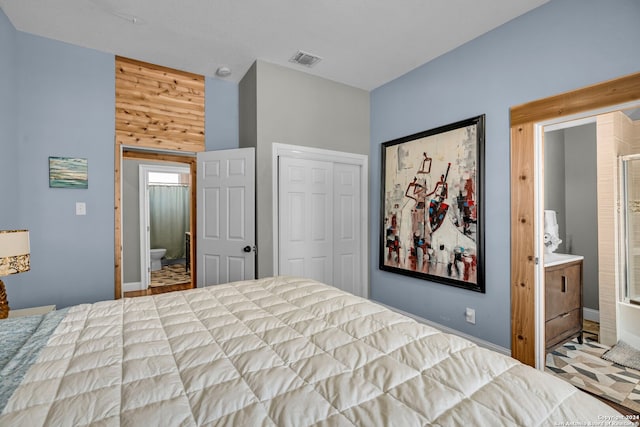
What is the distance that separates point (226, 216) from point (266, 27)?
1.85 m

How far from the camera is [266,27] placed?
2645mm

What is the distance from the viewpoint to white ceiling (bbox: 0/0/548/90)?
235cm

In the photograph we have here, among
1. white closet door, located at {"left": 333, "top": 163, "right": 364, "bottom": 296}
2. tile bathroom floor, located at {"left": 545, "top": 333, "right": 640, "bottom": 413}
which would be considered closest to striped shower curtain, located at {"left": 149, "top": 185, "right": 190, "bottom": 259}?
white closet door, located at {"left": 333, "top": 163, "right": 364, "bottom": 296}

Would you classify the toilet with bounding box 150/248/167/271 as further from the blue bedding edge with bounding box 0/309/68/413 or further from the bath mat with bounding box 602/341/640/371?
the bath mat with bounding box 602/341/640/371

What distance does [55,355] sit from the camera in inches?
40.9

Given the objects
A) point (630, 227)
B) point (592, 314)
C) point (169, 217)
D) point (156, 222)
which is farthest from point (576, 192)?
point (156, 222)

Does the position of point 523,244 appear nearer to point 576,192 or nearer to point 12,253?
point 576,192

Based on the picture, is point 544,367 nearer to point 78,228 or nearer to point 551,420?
point 551,420

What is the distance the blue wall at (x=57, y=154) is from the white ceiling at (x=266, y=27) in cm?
24

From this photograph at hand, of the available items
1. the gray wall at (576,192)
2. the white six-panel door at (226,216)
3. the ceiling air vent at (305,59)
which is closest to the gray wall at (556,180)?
the gray wall at (576,192)

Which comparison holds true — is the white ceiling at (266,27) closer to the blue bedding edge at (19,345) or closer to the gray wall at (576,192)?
the gray wall at (576,192)

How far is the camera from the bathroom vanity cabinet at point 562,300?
255 cm

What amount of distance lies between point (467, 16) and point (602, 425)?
9.08 ft

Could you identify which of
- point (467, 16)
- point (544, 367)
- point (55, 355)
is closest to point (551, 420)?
→ point (55, 355)
